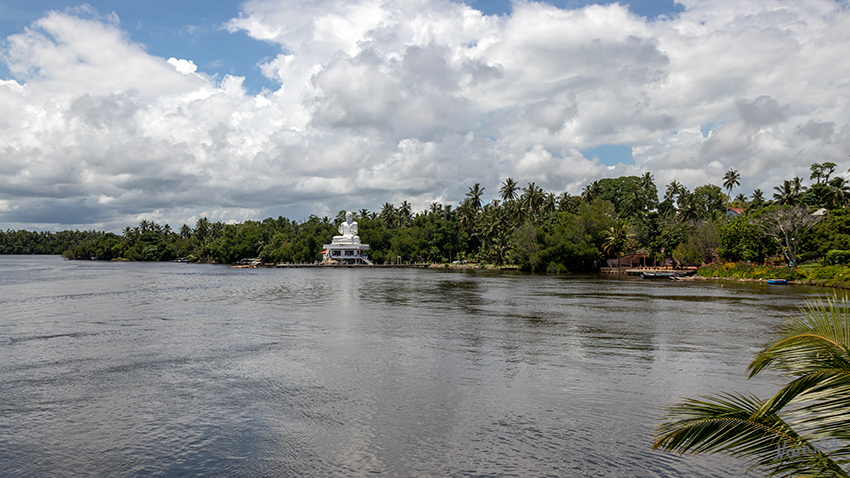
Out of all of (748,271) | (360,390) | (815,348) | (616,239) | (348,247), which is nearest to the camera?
(815,348)

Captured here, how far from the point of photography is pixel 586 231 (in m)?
90.1

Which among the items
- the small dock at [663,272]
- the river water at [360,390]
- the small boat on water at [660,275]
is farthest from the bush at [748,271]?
the river water at [360,390]

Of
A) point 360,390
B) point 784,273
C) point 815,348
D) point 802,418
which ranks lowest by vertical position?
point 360,390

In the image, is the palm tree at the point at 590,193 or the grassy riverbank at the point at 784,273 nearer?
the grassy riverbank at the point at 784,273

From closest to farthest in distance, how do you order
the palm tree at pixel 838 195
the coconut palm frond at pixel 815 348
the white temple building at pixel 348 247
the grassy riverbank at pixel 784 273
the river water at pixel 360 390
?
the coconut palm frond at pixel 815 348
the river water at pixel 360 390
the grassy riverbank at pixel 784 273
the palm tree at pixel 838 195
the white temple building at pixel 348 247

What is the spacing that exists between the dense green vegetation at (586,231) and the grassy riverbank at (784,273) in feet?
6.78

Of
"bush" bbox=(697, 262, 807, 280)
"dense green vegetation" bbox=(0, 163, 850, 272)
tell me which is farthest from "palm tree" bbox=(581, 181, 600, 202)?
"bush" bbox=(697, 262, 807, 280)

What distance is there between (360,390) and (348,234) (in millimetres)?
115669

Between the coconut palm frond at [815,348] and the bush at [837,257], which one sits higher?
the bush at [837,257]

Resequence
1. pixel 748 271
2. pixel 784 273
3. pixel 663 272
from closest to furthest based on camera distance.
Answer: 1. pixel 784 273
2. pixel 748 271
3. pixel 663 272

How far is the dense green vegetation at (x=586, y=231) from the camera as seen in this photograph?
65188 mm

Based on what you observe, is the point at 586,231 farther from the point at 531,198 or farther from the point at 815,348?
the point at 815,348

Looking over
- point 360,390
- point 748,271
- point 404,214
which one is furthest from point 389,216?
point 360,390

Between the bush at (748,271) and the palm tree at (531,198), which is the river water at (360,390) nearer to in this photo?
the bush at (748,271)
